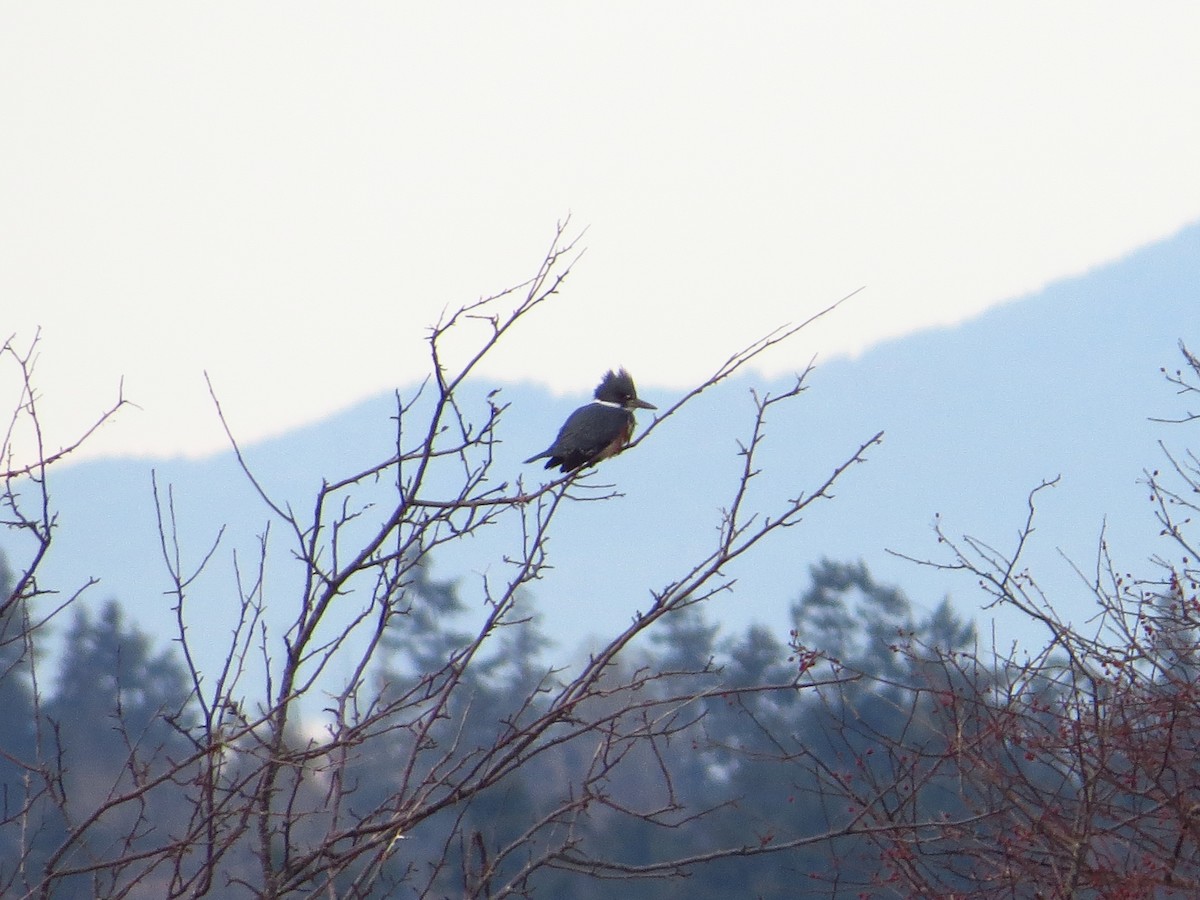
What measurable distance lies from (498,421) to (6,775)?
27937mm

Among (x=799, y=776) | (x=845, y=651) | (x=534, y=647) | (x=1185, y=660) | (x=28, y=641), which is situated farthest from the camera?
(x=534, y=647)

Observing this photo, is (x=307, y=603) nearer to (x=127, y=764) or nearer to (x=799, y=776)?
(x=127, y=764)

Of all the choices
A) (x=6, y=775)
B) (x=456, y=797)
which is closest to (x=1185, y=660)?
(x=456, y=797)

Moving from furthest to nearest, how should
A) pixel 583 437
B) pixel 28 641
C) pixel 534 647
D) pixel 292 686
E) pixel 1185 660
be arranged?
pixel 534 647, pixel 583 437, pixel 1185 660, pixel 28 641, pixel 292 686

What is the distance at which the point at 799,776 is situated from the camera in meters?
26.9

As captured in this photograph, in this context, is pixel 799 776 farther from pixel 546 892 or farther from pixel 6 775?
pixel 6 775

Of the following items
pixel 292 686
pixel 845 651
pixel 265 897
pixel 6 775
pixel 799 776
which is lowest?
pixel 265 897

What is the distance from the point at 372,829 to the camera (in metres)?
2.85

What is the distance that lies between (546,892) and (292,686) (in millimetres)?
26615

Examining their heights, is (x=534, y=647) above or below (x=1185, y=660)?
above

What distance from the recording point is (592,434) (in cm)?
861

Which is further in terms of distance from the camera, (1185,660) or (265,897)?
(1185,660)

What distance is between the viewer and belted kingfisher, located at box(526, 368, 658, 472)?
8.48 metres

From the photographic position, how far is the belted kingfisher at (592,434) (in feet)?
27.8
